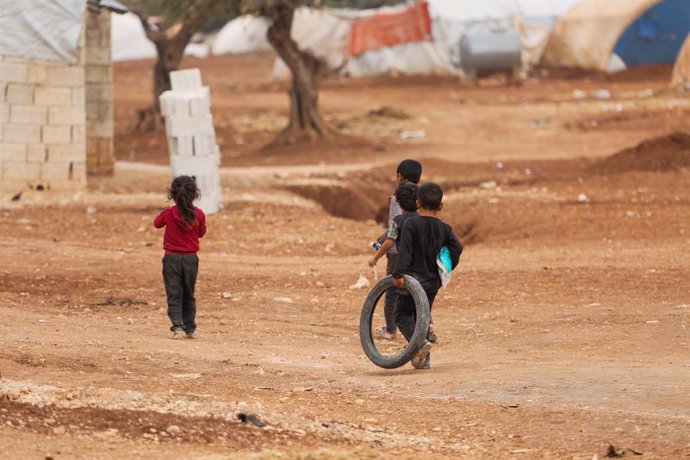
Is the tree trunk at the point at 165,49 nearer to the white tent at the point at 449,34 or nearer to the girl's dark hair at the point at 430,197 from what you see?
the white tent at the point at 449,34

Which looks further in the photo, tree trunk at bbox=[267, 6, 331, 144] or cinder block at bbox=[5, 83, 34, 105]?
tree trunk at bbox=[267, 6, 331, 144]

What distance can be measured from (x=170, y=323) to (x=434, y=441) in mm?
4466

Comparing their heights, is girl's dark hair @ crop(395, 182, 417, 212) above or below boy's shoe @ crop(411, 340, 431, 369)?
above

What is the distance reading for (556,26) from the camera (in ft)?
142

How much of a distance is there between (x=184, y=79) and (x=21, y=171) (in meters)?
2.37

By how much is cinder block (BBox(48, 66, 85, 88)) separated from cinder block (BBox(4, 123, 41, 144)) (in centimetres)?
63

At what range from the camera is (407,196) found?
9.59m

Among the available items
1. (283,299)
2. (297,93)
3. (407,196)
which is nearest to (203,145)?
(283,299)

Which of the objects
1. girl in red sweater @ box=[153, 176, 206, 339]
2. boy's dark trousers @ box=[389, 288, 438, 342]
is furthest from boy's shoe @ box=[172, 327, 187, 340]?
boy's dark trousers @ box=[389, 288, 438, 342]

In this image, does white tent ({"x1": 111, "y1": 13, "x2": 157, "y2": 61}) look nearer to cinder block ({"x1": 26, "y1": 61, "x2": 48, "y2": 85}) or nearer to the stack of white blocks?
cinder block ({"x1": 26, "y1": 61, "x2": 48, "y2": 85})

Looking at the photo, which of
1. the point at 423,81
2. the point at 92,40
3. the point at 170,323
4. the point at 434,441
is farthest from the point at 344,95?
the point at 434,441

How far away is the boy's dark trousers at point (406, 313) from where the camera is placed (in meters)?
9.21

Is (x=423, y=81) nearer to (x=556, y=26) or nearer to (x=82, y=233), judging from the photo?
(x=556, y=26)

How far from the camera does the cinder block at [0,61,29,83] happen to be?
57.1ft
